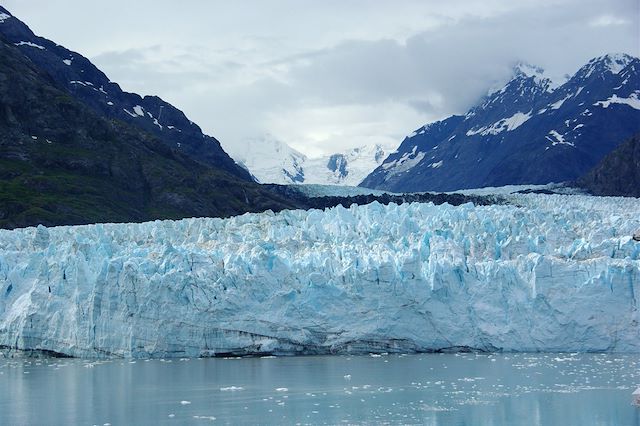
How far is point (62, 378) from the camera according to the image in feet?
79.3

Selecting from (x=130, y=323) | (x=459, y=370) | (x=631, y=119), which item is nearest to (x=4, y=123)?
(x=130, y=323)

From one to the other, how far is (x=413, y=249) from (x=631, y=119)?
479 ft

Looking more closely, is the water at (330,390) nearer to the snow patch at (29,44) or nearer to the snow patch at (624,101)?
the snow patch at (29,44)

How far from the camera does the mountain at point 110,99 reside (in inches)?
3949

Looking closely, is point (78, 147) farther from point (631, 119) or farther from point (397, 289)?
point (631, 119)

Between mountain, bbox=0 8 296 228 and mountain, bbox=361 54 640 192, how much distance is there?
78017mm

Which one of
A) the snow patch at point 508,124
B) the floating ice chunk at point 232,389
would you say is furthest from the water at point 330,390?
the snow patch at point 508,124

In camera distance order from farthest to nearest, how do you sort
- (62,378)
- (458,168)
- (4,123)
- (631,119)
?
(458,168)
(631,119)
(4,123)
(62,378)

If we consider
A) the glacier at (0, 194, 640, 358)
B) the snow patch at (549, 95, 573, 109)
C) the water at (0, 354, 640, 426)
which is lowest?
the water at (0, 354, 640, 426)

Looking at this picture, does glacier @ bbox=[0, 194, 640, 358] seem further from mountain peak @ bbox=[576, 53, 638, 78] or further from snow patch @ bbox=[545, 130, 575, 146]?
mountain peak @ bbox=[576, 53, 638, 78]

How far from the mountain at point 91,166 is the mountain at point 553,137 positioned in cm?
7802

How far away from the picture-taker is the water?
18.8m

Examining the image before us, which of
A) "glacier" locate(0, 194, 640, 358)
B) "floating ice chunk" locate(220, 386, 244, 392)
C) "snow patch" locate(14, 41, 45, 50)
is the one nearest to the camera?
"floating ice chunk" locate(220, 386, 244, 392)

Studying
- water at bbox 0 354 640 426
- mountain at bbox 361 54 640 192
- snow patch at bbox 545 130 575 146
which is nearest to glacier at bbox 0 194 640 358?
water at bbox 0 354 640 426
